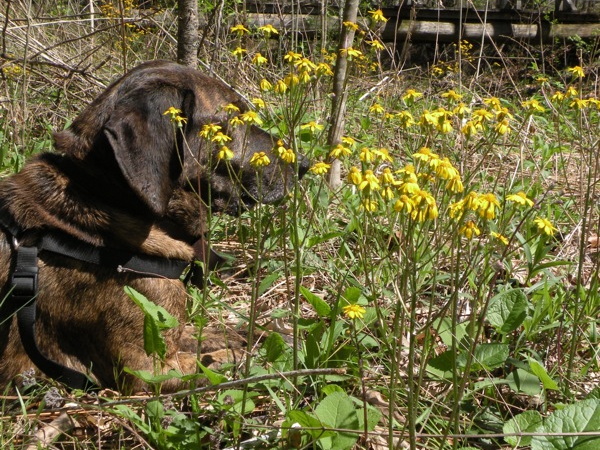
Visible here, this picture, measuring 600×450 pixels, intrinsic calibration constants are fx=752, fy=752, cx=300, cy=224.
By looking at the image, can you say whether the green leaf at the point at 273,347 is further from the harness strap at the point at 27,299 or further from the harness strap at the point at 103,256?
the harness strap at the point at 27,299

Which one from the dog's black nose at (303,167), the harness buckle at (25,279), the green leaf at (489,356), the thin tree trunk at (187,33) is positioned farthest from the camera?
the thin tree trunk at (187,33)

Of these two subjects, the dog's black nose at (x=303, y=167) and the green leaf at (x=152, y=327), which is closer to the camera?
the green leaf at (x=152, y=327)

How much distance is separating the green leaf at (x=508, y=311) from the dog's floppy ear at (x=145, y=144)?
1453 mm

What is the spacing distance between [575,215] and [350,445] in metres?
2.82

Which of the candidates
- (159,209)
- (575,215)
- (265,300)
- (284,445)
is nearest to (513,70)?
(575,215)

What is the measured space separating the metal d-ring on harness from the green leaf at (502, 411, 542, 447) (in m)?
1.41

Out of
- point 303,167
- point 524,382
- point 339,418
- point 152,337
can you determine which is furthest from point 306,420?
point 303,167

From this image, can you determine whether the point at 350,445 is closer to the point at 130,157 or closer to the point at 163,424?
the point at 163,424

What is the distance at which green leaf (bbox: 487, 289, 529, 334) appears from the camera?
3.00 m

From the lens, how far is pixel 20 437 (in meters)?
2.75

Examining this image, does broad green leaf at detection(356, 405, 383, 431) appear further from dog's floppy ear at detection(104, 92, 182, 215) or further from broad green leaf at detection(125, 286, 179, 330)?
dog's floppy ear at detection(104, 92, 182, 215)

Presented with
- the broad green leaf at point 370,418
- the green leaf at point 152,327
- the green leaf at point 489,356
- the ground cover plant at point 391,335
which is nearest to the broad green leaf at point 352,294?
the ground cover plant at point 391,335

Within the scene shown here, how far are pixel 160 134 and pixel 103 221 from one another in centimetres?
44

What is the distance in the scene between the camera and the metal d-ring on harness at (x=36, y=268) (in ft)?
9.66
